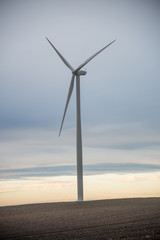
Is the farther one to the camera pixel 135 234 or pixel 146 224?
pixel 146 224

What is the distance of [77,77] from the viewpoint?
4512 centimetres

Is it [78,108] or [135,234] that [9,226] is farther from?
[78,108]

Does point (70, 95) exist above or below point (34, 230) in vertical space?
above

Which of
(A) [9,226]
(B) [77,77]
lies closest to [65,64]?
(B) [77,77]

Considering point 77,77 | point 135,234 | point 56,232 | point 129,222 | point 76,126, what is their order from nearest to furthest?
point 135,234
point 56,232
point 129,222
point 76,126
point 77,77

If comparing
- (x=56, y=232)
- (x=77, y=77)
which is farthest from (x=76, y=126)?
(x=56, y=232)

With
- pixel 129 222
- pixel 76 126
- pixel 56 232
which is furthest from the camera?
pixel 76 126

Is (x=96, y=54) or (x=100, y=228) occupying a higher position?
(x=96, y=54)

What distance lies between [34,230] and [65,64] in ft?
93.5

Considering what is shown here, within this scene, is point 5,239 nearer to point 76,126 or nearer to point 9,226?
point 9,226

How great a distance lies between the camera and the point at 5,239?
66.0ft

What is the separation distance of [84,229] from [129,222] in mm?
3918

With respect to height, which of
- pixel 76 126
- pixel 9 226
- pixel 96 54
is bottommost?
pixel 9 226

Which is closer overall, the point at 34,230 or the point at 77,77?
the point at 34,230
